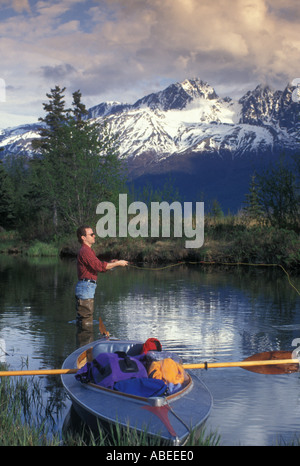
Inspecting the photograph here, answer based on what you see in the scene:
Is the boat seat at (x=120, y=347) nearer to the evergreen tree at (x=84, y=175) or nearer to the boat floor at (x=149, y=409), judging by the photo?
the boat floor at (x=149, y=409)

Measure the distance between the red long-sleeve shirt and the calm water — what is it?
1.23 metres

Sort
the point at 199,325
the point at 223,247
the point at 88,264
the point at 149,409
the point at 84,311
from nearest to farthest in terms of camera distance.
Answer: the point at 149,409
the point at 88,264
the point at 84,311
the point at 199,325
the point at 223,247

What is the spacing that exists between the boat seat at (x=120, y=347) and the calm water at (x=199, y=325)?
78 cm

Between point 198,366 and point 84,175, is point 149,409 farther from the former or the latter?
point 84,175

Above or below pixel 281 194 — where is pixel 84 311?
below

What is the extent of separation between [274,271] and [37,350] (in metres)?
16.8

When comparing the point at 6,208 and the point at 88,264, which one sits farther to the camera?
the point at 6,208

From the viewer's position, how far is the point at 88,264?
35.1 ft

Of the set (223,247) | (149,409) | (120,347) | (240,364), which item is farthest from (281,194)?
(149,409)

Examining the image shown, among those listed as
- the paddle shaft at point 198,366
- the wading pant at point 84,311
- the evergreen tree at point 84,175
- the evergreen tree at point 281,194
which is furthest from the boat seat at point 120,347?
the evergreen tree at point 84,175

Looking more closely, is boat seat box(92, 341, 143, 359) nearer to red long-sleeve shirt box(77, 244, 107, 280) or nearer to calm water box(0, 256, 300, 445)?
calm water box(0, 256, 300, 445)

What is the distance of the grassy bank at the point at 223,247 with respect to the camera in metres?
25.6

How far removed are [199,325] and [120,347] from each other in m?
5.21
